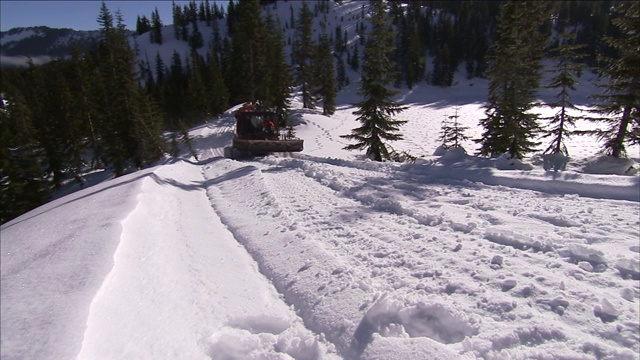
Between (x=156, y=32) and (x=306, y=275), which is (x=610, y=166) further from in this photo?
(x=156, y=32)

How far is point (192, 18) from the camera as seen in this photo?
Answer: 487ft

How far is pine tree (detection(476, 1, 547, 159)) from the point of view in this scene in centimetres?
1680

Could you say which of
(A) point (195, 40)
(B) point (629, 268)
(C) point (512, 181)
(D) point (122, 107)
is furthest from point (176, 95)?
(A) point (195, 40)

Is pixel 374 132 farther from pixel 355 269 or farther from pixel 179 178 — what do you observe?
pixel 355 269

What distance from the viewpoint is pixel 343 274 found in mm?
5098

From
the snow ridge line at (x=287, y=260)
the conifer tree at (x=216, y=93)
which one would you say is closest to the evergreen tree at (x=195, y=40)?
the conifer tree at (x=216, y=93)

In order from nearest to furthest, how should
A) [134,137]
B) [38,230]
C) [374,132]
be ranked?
[38,230]
[374,132]
[134,137]

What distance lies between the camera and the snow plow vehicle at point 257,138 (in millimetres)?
20297

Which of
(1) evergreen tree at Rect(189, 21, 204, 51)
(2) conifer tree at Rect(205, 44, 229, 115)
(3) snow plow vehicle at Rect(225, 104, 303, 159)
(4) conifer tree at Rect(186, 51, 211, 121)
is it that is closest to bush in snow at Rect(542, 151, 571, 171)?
(3) snow plow vehicle at Rect(225, 104, 303, 159)

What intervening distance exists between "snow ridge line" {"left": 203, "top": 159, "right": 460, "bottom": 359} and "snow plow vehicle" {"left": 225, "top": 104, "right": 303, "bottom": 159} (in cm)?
1078

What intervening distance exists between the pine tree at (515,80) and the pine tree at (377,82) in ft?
18.3

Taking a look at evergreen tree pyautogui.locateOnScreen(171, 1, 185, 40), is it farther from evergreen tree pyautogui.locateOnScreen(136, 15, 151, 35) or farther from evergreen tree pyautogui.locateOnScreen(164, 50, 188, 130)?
evergreen tree pyautogui.locateOnScreen(164, 50, 188, 130)

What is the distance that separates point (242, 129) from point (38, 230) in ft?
49.3

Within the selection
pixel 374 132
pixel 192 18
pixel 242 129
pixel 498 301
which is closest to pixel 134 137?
pixel 242 129
